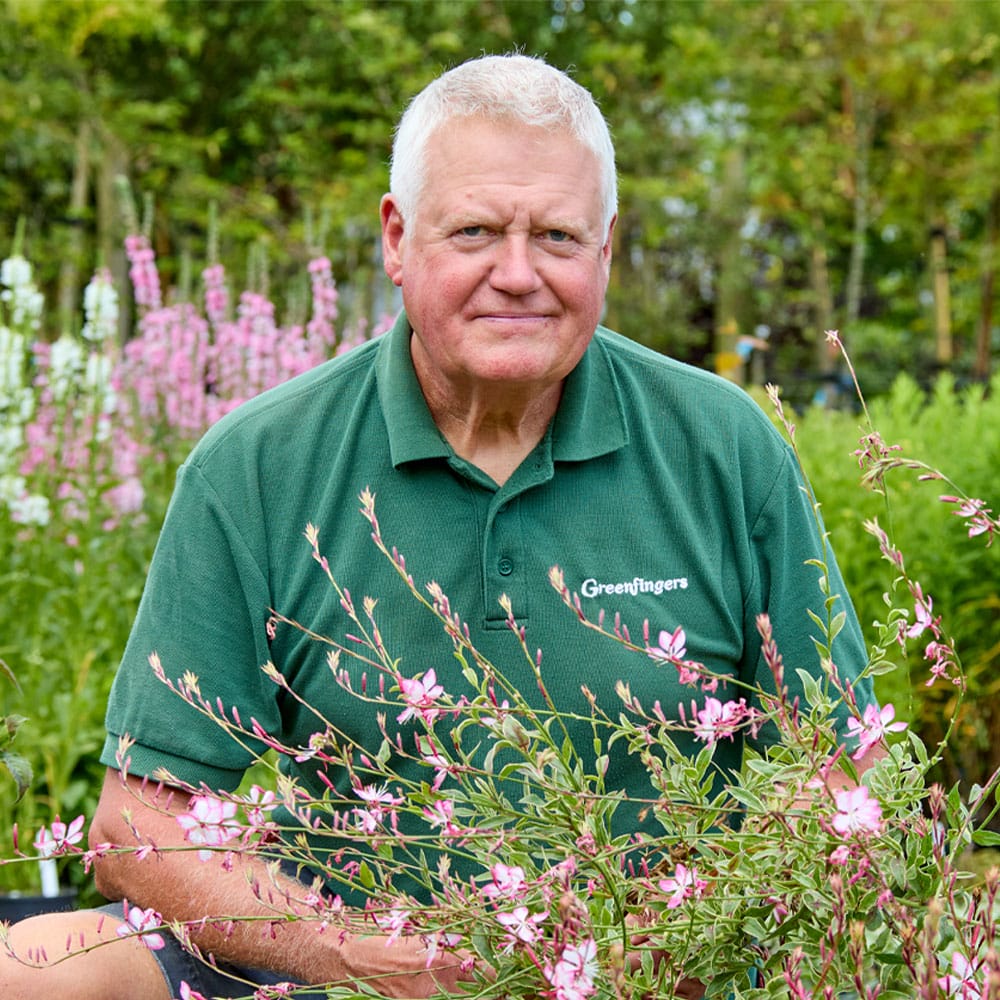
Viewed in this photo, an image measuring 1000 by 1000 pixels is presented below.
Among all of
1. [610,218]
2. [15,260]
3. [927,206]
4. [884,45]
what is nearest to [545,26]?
[884,45]

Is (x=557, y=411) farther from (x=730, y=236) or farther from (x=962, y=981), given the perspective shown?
(x=730, y=236)

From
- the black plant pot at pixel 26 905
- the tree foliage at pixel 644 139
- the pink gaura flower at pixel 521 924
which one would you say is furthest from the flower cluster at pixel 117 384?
the tree foliage at pixel 644 139

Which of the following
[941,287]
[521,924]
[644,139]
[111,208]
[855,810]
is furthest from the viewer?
[941,287]

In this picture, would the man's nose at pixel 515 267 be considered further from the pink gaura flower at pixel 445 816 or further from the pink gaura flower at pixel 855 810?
the pink gaura flower at pixel 855 810

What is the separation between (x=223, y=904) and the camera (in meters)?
1.94

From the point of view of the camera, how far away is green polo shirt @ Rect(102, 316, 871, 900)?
209cm

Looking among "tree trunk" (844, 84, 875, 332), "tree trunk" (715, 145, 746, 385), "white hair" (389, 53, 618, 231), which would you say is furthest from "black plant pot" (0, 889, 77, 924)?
"tree trunk" (844, 84, 875, 332)

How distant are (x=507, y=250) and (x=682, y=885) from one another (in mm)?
1106

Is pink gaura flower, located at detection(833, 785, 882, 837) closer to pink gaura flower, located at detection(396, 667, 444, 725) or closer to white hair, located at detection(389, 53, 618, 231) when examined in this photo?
pink gaura flower, located at detection(396, 667, 444, 725)

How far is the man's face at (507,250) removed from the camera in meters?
2.04

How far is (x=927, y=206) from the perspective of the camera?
46.6ft

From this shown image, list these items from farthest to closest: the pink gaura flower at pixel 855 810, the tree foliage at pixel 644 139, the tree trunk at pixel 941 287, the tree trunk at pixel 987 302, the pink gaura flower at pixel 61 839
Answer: the tree trunk at pixel 941 287 → the tree trunk at pixel 987 302 → the tree foliage at pixel 644 139 → the pink gaura flower at pixel 61 839 → the pink gaura flower at pixel 855 810

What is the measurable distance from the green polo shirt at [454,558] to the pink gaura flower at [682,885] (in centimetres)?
82

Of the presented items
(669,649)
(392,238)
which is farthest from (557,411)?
(669,649)
